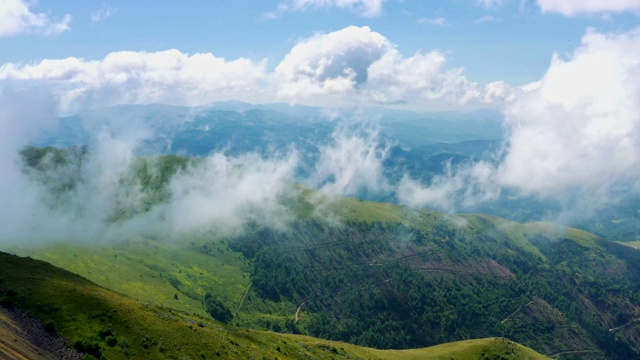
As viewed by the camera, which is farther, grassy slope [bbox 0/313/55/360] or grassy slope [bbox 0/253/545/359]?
grassy slope [bbox 0/253/545/359]

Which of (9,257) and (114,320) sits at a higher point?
(9,257)

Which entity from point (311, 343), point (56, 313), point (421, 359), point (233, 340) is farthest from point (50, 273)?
point (421, 359)

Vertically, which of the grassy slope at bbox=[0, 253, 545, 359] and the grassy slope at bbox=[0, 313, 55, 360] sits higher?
the grassy slope at bbox=[0, 313, 55, 360]

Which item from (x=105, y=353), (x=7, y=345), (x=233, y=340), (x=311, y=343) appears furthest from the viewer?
(x=311, y=343)

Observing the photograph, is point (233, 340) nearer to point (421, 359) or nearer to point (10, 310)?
point (10, 310)

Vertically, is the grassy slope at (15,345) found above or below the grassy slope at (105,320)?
above

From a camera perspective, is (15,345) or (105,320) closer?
(15,345)

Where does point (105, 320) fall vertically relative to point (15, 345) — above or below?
below

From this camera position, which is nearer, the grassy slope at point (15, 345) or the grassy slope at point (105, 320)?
the grassy slope at point (15, 345)

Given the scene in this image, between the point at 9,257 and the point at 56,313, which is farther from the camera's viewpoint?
the point at 9,257

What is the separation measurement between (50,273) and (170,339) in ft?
130

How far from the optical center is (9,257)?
10081 cm

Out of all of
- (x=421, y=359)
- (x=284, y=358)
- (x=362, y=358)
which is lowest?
(x=421, y=359)

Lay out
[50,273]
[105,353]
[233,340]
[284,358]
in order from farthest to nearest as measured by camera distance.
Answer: [284,358]
[233,340]
[50,273]
[105,353]
